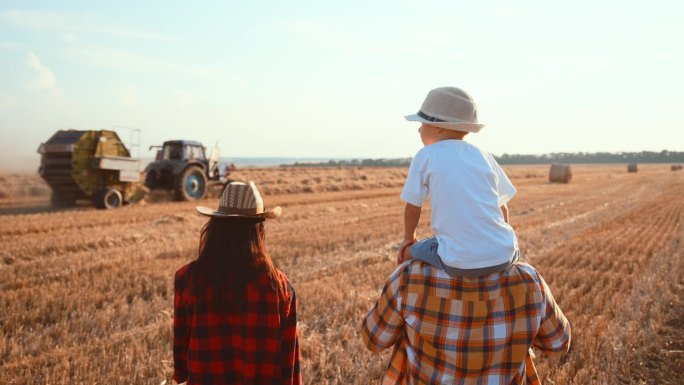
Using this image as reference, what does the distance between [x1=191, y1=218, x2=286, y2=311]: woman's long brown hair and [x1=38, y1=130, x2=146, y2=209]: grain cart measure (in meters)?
14.0

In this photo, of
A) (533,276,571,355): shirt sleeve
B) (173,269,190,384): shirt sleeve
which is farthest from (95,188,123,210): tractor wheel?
(533,276,571,355): shirt sleeve

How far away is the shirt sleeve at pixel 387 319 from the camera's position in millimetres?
2189

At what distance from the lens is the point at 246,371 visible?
232 cm

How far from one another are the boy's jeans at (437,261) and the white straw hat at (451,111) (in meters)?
0.50

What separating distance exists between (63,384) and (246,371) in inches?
93.1

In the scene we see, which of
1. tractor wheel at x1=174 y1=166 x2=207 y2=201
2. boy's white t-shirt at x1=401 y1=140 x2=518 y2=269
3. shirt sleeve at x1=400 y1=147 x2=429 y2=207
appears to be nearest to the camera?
boy's white t-shirt at x1=401 y1=140 x2=518 y2=269

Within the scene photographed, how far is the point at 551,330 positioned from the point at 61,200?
16352 millimetres

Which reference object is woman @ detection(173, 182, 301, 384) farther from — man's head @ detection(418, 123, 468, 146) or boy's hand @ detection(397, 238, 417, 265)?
man's head @ detection(418, 123, 468, 146)

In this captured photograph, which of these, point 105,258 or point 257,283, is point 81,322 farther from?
point 257,283

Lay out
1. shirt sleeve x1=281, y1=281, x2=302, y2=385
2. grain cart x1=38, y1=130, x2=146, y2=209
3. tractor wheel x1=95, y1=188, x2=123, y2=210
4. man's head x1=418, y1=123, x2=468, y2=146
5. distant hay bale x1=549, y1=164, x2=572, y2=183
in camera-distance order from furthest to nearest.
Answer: distant hay bale x1=549, y1=164, x2=572, y2=183 < tractor wheel x1=95, y1=188, x2=123, y2=210 < grain cart x1=38, y1=130, x2=146, y2=209 < shirt sleeve x1=281, y1=281, x2=302, y2=385 < man's head x1=418, y1=123, x2=468, y2=146

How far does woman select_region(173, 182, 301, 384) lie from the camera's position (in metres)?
2.24

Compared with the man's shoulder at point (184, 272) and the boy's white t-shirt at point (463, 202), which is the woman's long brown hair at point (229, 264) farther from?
the boy's white t-shirt at point (463, 202)

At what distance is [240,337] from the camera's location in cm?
232

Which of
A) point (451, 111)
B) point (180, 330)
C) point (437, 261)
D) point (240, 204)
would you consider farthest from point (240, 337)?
point (451, 111)
